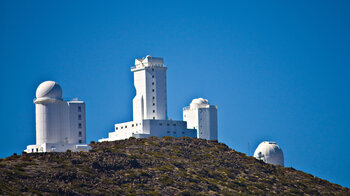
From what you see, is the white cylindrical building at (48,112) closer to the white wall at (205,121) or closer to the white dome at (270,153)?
the white wall at (205,121)

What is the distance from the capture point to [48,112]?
8262 cm

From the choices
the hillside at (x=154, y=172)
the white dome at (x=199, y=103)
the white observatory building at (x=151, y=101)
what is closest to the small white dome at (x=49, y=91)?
the hillside at (x=154, y=172)

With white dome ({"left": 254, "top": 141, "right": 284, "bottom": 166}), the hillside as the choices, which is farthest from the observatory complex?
the hillside

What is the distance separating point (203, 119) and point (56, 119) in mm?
27156

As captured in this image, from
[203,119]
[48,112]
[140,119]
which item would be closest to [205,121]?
[203,119]

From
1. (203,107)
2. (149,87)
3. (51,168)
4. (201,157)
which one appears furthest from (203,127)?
(51,168)

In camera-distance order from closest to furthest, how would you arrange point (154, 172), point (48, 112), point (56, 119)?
point (154, 172), point (48, 112), point (56, 119)

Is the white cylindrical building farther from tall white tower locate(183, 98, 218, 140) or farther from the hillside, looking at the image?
tall white tower locate(183, 98, 218, 140)

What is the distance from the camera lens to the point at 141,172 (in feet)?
227

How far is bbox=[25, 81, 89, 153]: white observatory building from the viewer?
269 ft

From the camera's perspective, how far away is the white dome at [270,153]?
323ft

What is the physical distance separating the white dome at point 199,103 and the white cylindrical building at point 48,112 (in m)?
27.3

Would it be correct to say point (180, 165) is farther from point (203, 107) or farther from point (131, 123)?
point (203, 107)

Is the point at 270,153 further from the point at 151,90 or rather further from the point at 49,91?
the point at 49,91
